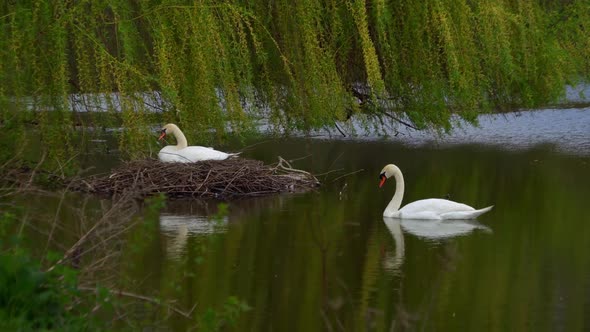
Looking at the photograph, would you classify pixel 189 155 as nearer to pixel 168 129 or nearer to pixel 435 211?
pixel 168 129

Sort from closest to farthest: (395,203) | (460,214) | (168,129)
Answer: (460,214) < (395,203) < (168,129)

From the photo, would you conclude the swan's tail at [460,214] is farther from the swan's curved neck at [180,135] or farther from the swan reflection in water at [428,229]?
the swan's curved neck at [180,135]

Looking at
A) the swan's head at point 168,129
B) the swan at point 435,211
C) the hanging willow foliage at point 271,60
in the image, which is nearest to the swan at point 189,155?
the swan's head at point 168,129

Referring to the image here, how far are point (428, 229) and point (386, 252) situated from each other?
1441mm

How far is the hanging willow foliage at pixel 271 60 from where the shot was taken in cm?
1115

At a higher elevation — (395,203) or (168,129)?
(168,129)

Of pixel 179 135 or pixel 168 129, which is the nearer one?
pixel 179 135

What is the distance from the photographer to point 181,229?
10992 mm

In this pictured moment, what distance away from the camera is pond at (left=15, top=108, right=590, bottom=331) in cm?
755

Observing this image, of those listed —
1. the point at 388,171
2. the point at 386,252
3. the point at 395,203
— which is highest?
the point at 388,171

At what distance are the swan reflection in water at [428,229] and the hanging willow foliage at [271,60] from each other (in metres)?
2.21

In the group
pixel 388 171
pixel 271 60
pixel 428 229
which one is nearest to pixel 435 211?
pixel 428 229

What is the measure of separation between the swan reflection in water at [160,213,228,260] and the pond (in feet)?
0.06

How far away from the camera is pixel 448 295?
8148 mm
